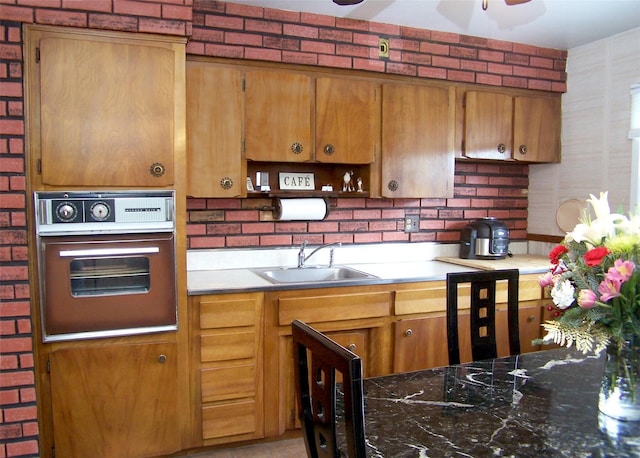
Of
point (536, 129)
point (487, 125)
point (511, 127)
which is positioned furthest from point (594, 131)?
point (487, 125)

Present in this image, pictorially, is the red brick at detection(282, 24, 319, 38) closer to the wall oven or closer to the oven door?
the wall oven

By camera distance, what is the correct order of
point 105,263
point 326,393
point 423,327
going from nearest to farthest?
point 326,393, point 105,263, point 423,327

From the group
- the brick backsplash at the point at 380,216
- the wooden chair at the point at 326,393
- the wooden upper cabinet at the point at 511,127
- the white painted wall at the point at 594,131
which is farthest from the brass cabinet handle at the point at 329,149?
the wooden chair at the point at 326,393

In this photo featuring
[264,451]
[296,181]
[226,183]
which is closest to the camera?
[264,451]

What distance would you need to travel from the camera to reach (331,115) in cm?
297

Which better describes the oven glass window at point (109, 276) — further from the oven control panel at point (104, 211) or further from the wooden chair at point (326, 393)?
the wooden chair at point (326, 393)

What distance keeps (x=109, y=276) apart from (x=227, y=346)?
0.65 meters

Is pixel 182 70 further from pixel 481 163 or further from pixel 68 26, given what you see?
pixel 481 163

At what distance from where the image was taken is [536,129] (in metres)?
3.54

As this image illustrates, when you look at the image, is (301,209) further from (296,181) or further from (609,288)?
(609,288)

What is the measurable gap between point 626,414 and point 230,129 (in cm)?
219

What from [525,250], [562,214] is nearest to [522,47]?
[562,214]

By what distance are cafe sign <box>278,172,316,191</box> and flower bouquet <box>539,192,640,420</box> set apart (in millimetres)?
1957

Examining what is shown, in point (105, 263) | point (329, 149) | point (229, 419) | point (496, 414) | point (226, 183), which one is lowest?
point (229, 419)
